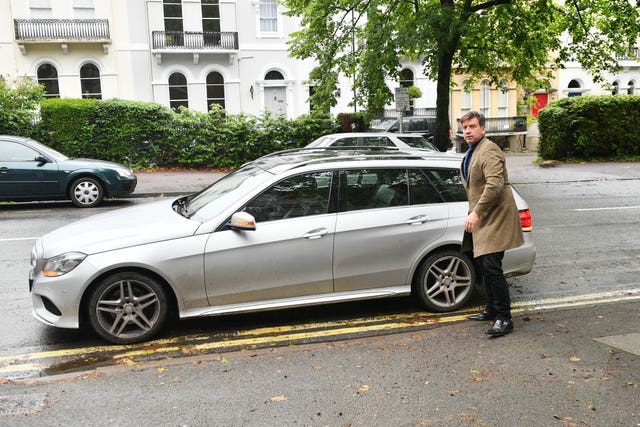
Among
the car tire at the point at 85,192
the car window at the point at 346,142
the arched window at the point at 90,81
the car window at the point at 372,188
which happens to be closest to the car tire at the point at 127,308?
the car window at the point at 372,188

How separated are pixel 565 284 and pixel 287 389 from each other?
4.19 metres

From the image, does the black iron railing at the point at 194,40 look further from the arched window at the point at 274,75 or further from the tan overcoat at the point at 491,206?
the tan overcoat at the point at 491,206

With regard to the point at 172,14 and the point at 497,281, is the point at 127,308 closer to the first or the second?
the point at 497,281

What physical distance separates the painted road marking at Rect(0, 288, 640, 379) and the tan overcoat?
40.8 inches

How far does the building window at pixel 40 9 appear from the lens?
1144 inches

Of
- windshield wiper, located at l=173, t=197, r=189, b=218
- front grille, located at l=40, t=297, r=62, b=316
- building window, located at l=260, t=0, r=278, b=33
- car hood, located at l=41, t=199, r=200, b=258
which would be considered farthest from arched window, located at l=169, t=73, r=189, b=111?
front grille, located at l=40, t=297, r=62, b=316

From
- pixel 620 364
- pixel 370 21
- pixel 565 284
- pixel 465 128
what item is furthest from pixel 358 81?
pixel 620 364

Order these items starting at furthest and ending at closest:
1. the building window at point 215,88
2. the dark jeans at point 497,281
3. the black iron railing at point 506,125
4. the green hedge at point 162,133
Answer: the black iron railing at point 506,125 → the building window at point 215,88 → the green hedge at point 162,133 → the dark jeans at point 497,281

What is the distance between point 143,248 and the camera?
5293 mm

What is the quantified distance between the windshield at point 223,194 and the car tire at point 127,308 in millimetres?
789

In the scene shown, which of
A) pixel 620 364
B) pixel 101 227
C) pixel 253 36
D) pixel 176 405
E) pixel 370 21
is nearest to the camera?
pixel 176 405

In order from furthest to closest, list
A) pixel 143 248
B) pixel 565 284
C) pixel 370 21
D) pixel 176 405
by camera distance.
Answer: pixel 370 21, pixel 565 284, pixel 143 248, pixel 176 405

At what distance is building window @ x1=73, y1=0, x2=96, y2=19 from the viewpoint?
96.5 feet

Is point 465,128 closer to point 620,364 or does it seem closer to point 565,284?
point 620,364
